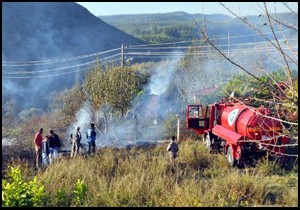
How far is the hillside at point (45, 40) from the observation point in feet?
179

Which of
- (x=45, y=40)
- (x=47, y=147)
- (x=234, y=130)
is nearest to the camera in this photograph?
(x=47, y=147)

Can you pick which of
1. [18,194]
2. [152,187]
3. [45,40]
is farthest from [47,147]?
[45,40]

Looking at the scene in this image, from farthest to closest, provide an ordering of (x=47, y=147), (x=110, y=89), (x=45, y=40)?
(x=45, y=40)
(x=110, y=89)
(x=47, y=147)

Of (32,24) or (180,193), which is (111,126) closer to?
(180,193)

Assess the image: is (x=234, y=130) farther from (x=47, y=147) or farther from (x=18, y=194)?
(x=18, y=194)

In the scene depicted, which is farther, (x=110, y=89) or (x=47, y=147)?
(x=110, y=89)

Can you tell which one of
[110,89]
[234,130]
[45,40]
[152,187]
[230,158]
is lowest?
[230,158]

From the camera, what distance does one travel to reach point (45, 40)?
234 feet

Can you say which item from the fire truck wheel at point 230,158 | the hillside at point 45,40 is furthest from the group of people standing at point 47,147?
the hillside at point 45,40

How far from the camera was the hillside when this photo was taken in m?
54.6

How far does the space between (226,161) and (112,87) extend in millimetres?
7739

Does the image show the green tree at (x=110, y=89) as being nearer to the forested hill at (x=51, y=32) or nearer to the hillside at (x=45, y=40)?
the hillside at (x=45, y=40)

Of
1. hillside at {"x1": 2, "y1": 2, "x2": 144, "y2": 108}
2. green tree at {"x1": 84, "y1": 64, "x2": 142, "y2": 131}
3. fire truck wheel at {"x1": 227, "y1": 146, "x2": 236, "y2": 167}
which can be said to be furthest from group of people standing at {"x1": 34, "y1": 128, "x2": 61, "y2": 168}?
hillside at {"x1": 2, "y1": 2, "x2": 144, "y2": 108}

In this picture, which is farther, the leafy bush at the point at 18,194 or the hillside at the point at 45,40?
the hillside at the point at 45,40
